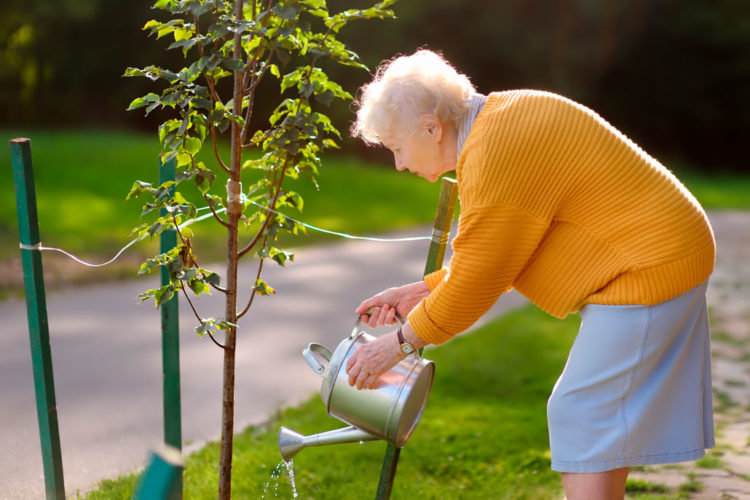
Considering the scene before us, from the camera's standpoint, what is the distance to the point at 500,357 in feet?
16.7

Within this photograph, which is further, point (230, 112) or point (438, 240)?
point (438, 240)

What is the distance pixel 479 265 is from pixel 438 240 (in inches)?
28.0

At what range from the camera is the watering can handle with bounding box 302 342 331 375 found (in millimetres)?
2197

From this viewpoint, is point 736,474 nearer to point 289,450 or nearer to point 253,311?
point 289,450

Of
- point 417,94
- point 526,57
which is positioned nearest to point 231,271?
point 417,94

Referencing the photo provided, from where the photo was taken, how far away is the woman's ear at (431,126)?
1881mm

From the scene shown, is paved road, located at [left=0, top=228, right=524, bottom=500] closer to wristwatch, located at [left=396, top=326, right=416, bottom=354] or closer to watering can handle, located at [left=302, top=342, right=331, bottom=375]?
watering can handle, located at [left=302, top=342, right=331, bottom=375]

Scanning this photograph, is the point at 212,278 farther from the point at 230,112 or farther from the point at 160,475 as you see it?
the point at 160,475

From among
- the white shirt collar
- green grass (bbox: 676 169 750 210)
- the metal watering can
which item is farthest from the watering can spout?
green grass (bbox: 676 169 750 210)


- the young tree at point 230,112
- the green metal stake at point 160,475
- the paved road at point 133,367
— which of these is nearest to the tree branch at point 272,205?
the young tree at point 230,112

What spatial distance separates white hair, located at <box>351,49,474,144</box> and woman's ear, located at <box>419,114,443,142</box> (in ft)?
0.04

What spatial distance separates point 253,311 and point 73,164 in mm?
6737

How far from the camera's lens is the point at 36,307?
7.55 ft

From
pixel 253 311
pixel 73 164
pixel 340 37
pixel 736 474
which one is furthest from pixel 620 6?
pixel 736 474
